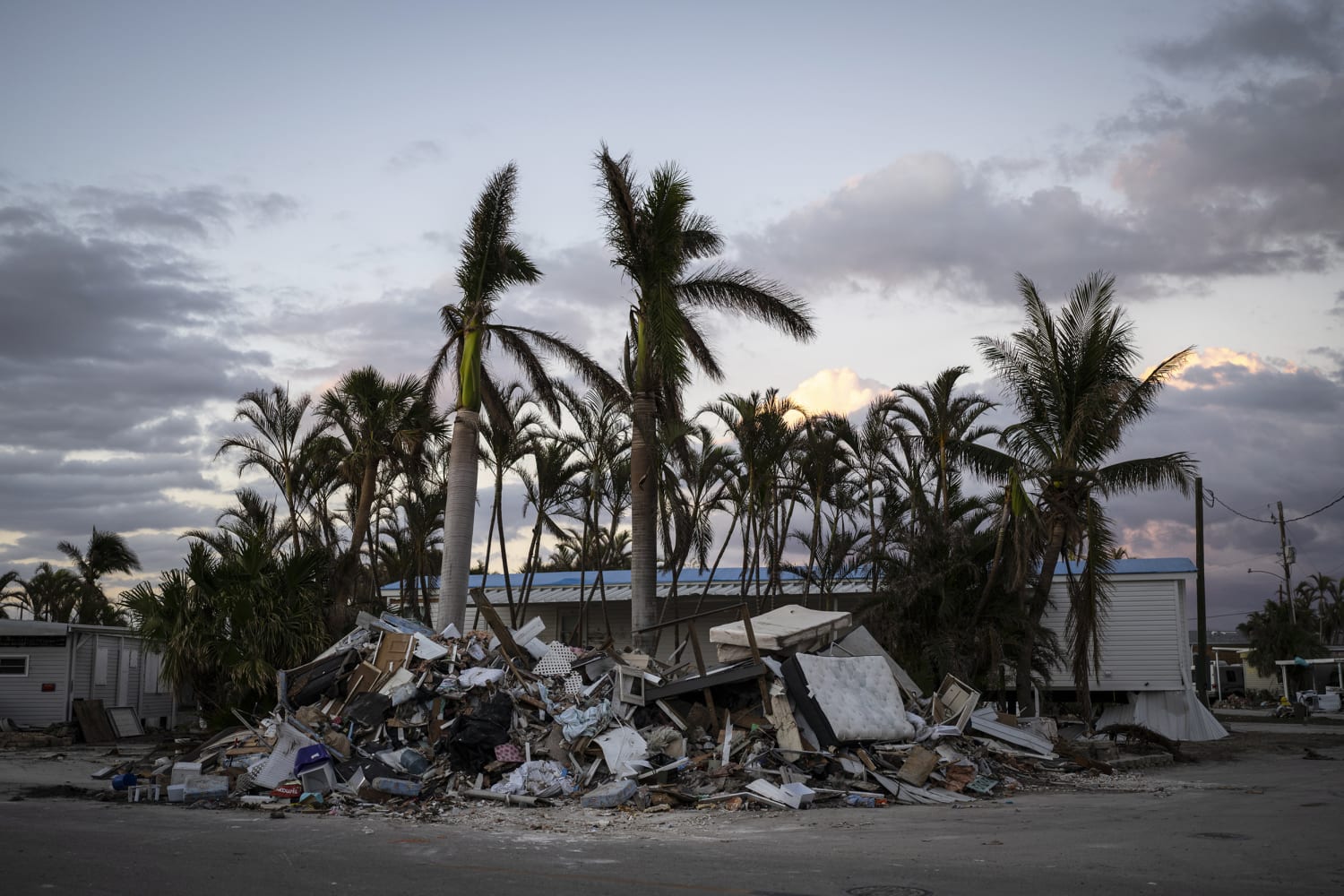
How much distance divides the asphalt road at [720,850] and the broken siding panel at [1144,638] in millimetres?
16083

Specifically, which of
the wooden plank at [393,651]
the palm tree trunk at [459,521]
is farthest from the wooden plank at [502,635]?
the palm tree trunk at [459,521]

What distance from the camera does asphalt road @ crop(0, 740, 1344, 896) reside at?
7.84m

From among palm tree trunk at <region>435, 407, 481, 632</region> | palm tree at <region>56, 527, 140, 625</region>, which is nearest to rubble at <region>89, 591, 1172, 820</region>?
palm tree trunk at <region>435, 407, 481, 632</region>

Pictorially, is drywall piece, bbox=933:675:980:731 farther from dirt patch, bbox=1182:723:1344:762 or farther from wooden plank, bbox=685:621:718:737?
dirt patch, bbox=1182:723:1344:762

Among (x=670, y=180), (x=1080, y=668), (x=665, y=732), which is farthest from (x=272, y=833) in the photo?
(x=1080, y=668)

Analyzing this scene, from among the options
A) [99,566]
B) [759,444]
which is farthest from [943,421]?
[99,566]

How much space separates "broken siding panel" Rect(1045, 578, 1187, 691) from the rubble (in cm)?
1268

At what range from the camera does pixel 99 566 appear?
48938mm

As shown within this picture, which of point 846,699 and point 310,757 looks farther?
point 846,699

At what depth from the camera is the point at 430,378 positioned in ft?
72.1

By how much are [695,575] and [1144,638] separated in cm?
1518

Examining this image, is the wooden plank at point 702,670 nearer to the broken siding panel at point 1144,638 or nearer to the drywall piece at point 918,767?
the drywall piece at point 918,767

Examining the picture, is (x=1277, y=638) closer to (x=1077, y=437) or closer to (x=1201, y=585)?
(x=1201, y=585)

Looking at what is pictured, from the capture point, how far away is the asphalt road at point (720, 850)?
7.84 metres
